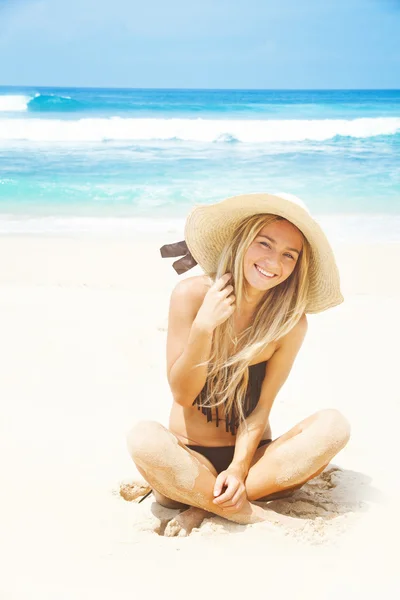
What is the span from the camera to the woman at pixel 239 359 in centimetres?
260

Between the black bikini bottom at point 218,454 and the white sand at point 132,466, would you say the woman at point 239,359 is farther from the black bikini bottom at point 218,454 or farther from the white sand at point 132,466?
the white sand at point 132,466

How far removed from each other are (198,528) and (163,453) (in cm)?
34

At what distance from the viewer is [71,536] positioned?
254 centimetres

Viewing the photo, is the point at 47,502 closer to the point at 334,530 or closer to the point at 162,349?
the point at 334,530

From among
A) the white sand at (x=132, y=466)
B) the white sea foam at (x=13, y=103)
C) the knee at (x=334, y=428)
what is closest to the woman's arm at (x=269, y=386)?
the knee at (x=334, y=428)

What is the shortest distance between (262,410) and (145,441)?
0.51 m

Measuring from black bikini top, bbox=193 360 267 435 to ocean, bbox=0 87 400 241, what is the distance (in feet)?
21.5

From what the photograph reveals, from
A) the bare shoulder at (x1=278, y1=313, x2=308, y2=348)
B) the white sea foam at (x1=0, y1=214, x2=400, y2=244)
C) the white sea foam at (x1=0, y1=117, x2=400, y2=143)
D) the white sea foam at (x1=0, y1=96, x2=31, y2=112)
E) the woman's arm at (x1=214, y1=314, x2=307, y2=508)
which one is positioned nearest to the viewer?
the woman's arm at (x1=214, y1=314, x2=307, y2=508)

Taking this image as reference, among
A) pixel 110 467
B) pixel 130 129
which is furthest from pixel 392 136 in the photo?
pixel 110 467

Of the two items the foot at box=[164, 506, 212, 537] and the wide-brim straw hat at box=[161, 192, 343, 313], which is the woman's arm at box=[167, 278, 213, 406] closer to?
the wide-brim straw hat at box=[161, 192, 343, 313]

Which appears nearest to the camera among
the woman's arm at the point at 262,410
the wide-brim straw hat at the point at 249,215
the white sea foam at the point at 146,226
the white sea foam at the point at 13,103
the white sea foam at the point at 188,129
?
the wide-brim straw hat at the point at 249,215

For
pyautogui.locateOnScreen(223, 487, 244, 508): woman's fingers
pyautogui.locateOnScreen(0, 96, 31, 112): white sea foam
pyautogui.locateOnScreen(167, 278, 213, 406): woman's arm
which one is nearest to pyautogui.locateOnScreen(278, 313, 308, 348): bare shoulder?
pyautogui.locateOnScreen(167, 278, 213, 406): woman's arm

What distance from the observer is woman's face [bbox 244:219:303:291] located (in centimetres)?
263

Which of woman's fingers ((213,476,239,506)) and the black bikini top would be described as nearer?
woman's fingers ((213,476,239,506))
